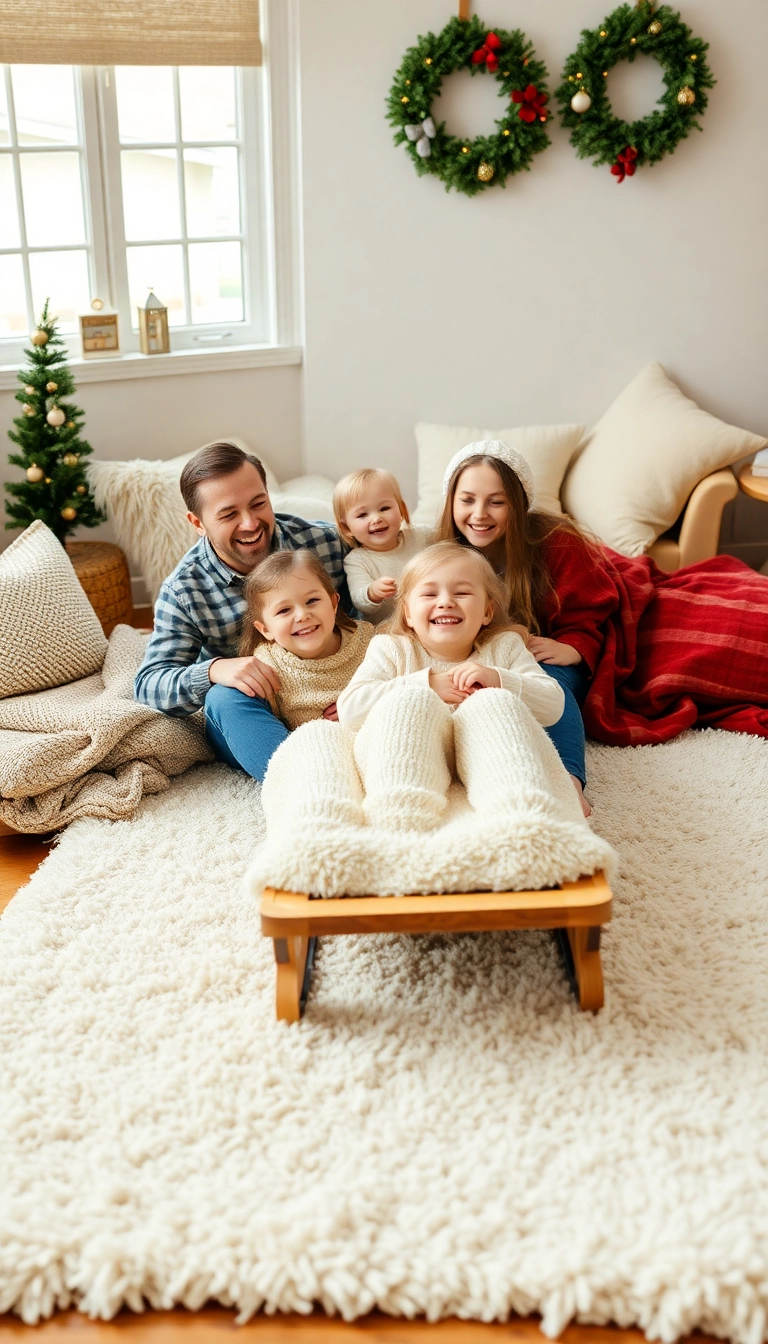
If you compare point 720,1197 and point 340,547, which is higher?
point 340,547

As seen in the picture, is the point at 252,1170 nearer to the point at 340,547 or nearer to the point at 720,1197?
the point at 720,1197

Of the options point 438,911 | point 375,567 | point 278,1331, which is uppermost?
point 375,567

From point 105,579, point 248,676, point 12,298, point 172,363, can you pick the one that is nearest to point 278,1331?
point 248,676

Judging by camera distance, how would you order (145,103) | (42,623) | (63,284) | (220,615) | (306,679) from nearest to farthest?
(306,679) < (220,615) < (42,623) < (145,103) < (63,284)

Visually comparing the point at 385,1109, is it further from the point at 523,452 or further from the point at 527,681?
the point at 523,452

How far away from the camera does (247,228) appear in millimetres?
3674

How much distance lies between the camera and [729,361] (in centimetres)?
385

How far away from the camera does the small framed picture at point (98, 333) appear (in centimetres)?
349

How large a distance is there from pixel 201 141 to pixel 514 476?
1.90 m

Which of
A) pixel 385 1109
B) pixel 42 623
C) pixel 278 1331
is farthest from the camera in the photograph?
pixel 42 623

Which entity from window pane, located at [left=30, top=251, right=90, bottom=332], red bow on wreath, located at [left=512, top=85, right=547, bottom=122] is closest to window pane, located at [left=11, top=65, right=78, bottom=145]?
window pane, located at [left=30, top=251, right=90, bottom=332]

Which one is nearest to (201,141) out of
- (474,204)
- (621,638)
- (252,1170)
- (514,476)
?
(474,204)

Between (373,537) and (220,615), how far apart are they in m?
0.39

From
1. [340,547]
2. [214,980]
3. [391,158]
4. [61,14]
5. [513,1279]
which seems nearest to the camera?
[513,1279]
